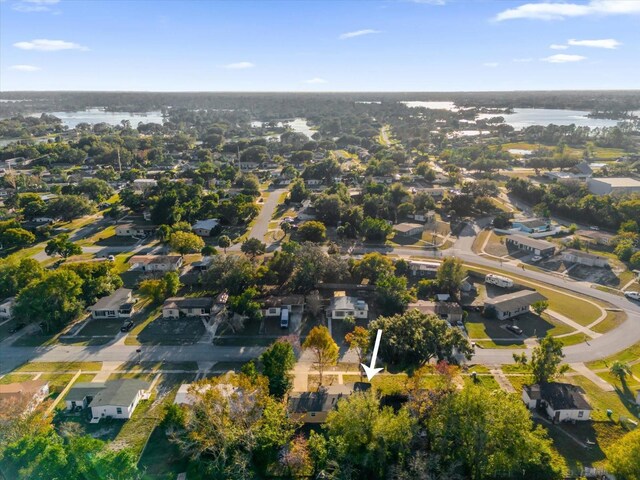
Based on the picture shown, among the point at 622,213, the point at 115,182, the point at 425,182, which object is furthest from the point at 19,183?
the point at 622,213

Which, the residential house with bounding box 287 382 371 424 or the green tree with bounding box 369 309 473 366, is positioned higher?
the green tree with bounding box 369 309 473 366

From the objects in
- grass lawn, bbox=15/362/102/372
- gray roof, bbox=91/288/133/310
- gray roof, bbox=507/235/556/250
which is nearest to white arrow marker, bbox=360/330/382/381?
grass lawn, bbox=15/362/102/372

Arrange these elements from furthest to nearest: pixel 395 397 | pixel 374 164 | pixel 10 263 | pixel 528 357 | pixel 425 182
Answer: pixel 374 164 < pixel 425 182 < pixel 10 263 < pixel 528 357 < pixel 395 397

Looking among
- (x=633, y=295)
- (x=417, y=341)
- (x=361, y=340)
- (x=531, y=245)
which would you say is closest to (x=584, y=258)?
(x=531, y=245)

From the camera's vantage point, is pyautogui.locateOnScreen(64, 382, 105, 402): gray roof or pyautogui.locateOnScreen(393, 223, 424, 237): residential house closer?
pyautogui.locateOnScreen(64, 382, 105, 402): gray roof

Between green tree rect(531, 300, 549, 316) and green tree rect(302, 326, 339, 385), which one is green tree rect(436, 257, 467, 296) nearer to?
green tree rect(531, 300, 549, 316)

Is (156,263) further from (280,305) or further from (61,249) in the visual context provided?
(280,305)

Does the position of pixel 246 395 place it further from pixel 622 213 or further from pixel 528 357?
pixel 622 213
